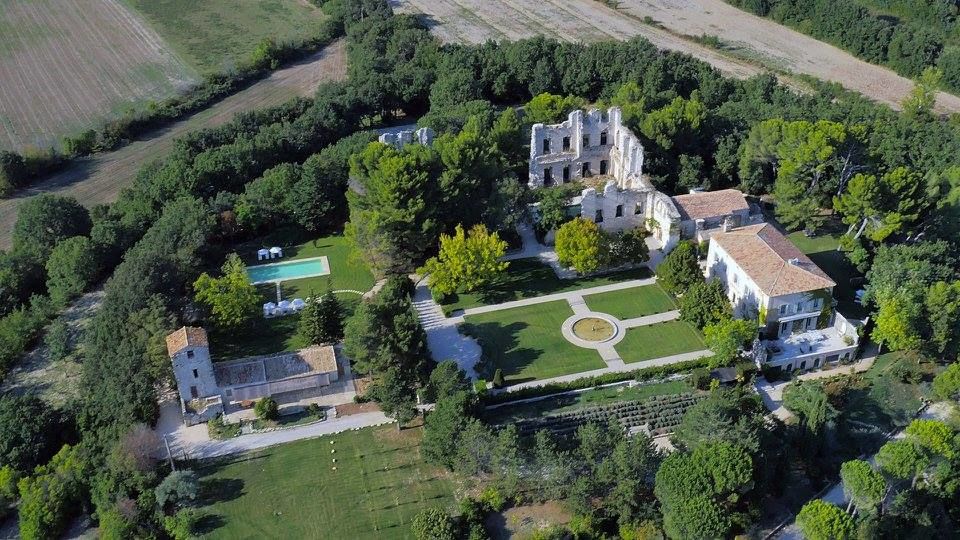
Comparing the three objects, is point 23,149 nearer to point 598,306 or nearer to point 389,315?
point 389,315

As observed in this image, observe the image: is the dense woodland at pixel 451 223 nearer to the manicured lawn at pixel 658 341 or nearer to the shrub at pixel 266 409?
the shrub at pixel 266 409

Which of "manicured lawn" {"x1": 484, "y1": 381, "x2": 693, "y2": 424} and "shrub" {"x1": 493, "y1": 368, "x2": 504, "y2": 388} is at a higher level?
"shrub" {"x1": 493, "y1": 368, "x2": 504, "y2": 388}

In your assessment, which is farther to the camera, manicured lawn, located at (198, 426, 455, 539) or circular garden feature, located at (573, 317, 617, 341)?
circular garden feature, located at (573, 317, 617, 341)

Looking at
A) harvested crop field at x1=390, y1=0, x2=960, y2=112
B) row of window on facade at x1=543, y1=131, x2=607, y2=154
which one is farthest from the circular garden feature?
harvested crop field at x1=390, y1=0, x2=960, y2=112

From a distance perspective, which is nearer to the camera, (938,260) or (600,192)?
(938,260)

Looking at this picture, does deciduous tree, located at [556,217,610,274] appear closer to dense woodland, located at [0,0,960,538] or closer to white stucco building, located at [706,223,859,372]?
dense woodland, located at [0,0,960,538]

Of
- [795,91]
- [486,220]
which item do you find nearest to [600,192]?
[486,220]

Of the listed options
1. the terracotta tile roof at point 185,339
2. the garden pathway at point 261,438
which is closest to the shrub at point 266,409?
the garden pathway at point 261,438

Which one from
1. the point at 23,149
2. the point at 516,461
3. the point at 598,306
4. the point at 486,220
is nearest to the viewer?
the point at 516,461
